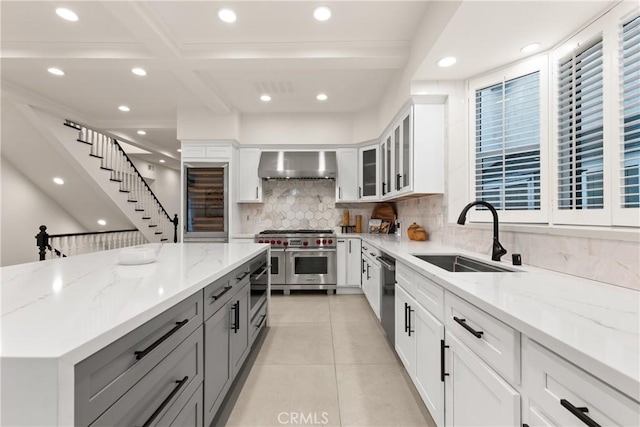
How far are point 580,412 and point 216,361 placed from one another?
1.47 metres

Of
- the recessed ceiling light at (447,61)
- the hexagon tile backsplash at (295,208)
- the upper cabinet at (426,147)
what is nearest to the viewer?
the recessed ceiling light at (447,61)

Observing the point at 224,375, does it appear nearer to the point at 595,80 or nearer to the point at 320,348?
the point at 320,348

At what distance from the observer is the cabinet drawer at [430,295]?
4.65ft

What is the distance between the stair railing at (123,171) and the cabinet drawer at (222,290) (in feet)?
15.8

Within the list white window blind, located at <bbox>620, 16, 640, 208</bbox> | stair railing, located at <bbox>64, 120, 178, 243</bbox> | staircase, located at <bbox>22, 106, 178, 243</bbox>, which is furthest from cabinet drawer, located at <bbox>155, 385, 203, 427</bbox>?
stair railing, located at <bbox>64, 120, 178, 243</bbox>

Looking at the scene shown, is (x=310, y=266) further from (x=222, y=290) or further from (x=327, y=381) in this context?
(x=222, y=290)

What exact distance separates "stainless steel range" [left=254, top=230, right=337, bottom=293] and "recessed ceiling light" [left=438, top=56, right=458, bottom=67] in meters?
2.60

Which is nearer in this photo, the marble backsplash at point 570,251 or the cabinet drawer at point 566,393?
the cabinet drawer at point 566,393

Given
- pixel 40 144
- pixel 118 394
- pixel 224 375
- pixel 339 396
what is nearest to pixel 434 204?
pixel 339 396

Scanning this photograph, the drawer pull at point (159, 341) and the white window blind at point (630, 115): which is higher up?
the white window blind at point (630, 115)

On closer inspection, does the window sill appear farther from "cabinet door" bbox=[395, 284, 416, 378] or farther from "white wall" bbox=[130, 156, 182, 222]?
"white wall" bbox=[130, 156, 182, 222]

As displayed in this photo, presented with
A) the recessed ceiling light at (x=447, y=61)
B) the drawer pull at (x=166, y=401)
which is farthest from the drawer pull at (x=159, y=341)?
the recessed ceiling light at (x=447, y=61)

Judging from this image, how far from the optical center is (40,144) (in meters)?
4.79

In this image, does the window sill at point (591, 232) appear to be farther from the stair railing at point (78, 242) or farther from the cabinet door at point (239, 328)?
the stair railing at point (78, 242)
